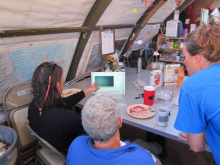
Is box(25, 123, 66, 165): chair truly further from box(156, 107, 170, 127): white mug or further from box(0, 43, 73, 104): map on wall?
box(156, 107, 170, 127): white mug

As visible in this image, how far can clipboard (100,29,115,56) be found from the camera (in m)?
2.27

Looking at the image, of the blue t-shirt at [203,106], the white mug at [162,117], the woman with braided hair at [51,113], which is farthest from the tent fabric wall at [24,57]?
the blue t-shirt at [203,106]

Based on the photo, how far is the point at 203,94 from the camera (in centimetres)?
76

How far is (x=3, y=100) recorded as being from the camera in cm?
144

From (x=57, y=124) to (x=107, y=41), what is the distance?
1.55 m

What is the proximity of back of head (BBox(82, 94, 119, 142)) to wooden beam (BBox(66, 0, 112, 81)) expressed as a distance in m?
1.32

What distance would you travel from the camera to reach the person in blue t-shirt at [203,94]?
0.75 m

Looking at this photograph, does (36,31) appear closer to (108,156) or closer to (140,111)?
(140,111)

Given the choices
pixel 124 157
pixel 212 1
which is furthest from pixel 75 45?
pixel 212 1

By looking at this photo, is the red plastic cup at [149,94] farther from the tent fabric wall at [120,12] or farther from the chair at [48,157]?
the tent fabric wall at [120,12]

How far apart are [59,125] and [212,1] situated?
435 cm

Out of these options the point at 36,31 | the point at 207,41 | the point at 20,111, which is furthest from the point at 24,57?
the point at 207,41

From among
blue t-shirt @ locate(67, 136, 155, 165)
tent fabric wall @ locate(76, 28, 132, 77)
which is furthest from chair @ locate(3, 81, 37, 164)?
blue t-shirt @ locate(67, 136, 155, 165)

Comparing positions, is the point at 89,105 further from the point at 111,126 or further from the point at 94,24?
the point at 94,24
